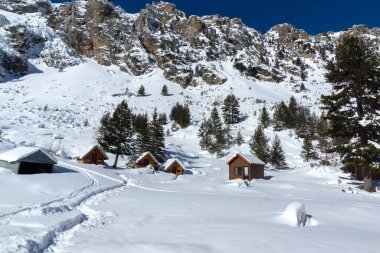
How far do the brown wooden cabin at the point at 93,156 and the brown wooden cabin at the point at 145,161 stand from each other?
18.8 ft

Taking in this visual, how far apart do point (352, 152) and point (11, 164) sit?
33470 mm

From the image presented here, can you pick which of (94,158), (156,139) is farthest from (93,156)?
(156,139)

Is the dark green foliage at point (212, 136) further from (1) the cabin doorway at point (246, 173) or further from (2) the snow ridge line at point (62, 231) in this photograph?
(2) the snow ridge line at point (62, 231)

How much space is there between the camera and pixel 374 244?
10203 mm

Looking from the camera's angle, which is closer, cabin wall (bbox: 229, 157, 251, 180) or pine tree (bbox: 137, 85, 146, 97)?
cabin wall (bbox: 229, 157, 251, 180)

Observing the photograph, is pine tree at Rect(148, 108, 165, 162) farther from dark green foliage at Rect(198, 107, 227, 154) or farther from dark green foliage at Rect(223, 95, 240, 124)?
dark green foliage at Rect(223, 95, 240, 124)

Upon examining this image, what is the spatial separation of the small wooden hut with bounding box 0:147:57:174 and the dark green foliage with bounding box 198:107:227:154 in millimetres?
40061

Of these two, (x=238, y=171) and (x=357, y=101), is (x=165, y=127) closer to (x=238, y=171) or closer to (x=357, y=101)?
(x=238, y=171)

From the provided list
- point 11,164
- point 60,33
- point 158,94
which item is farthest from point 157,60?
point 11,164

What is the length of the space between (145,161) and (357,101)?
1339 inches

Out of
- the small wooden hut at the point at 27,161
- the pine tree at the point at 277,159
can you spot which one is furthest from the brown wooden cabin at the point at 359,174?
the small wooden hut at the point at 27,161

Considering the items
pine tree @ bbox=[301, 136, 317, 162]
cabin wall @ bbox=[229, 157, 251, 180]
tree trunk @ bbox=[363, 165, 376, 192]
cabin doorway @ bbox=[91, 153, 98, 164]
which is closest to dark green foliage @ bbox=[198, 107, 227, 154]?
pine tree @ bbox=[301, 136, 317, 162]

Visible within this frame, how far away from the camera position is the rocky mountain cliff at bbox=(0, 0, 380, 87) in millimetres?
138375

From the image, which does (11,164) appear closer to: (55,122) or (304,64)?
(55,122)
